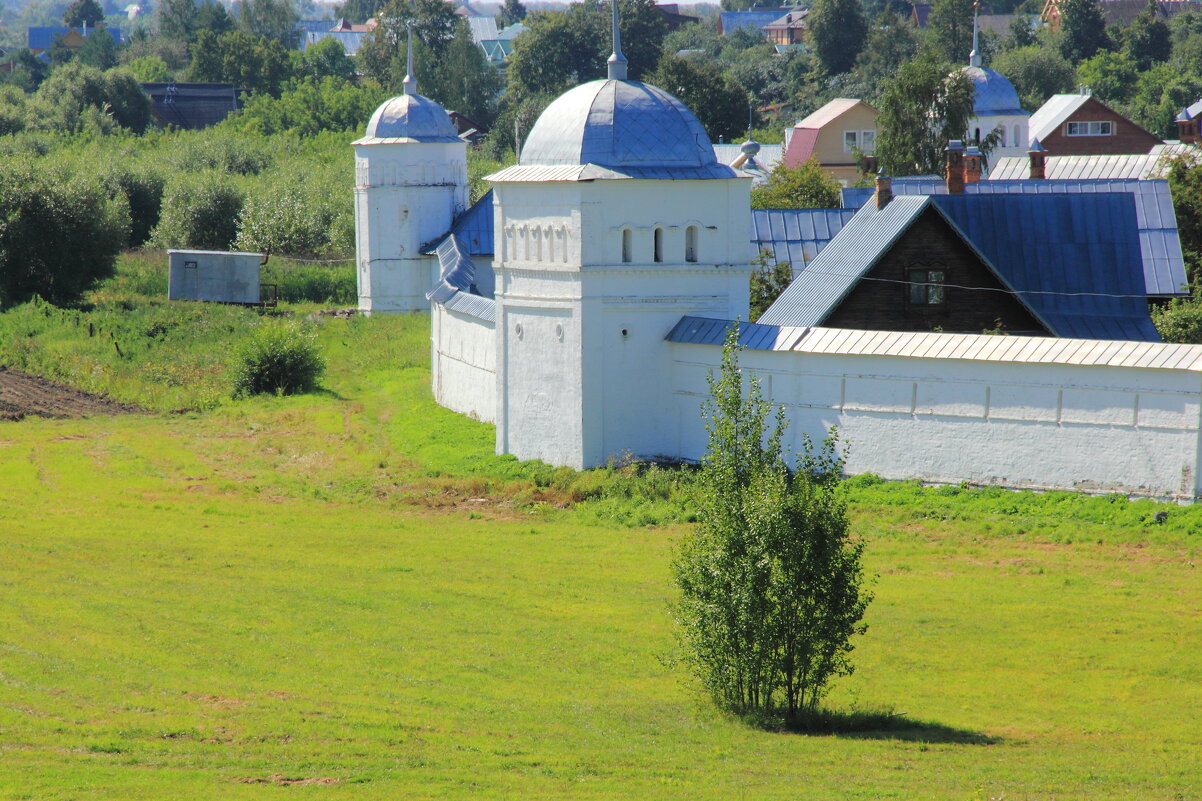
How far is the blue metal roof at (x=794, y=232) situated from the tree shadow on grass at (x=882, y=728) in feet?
70.1

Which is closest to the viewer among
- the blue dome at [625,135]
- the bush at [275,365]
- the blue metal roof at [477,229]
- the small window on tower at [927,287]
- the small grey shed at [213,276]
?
the blue dome at [625,135]

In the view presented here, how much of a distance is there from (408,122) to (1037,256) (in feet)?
79.0

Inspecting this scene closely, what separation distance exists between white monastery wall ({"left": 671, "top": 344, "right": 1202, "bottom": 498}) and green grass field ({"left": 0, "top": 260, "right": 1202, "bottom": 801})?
0.50 m

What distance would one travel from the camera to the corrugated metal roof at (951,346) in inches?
794

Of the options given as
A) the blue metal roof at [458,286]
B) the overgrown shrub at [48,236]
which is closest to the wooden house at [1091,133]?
the blue metal roof at [458,286]

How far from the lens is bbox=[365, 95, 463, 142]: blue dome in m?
46.9

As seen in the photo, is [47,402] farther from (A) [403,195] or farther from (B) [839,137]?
(B) [839,137]

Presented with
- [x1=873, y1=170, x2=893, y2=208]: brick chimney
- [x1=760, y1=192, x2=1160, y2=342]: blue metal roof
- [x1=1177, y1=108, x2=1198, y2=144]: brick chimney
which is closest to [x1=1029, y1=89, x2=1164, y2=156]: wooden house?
[x1=1177, y1=108, x2=1198, y2=144]: brick chimney

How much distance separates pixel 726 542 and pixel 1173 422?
31.2 feet

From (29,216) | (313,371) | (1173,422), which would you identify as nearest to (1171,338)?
(1173,422)

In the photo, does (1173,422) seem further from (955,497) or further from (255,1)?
(255,1)

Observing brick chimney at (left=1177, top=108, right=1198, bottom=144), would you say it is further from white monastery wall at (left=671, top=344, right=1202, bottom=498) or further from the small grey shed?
white monastery wall at (left=671, top=344, right=1202, bottom=498)

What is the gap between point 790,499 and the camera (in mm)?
12914

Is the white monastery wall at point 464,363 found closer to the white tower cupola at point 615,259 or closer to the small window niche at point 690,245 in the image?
the white tower cupola at point 615,259
